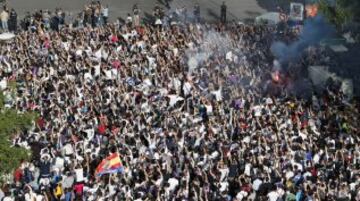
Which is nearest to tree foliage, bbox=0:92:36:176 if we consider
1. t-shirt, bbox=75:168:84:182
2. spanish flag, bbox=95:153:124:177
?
t-shirt, bbox=75:168:84:182

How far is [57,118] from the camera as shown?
27.7 metres

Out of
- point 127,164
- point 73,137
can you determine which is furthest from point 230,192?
point 73,137

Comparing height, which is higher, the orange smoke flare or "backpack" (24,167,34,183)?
the orange smoke flare

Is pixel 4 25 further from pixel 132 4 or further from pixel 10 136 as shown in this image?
pixel 10 136

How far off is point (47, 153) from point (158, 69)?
27.7ft

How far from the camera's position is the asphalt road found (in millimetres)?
45188

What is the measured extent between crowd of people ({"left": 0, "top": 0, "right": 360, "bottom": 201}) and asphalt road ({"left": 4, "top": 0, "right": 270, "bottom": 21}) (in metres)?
6.90

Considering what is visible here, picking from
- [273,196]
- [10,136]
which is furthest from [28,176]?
[273,196]

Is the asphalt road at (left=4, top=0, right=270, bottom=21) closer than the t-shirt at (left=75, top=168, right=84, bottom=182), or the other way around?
the t-shirt at (left=75, top=168, right=84, bottom=182)

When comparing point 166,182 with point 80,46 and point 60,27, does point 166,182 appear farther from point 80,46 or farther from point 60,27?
point 60,27

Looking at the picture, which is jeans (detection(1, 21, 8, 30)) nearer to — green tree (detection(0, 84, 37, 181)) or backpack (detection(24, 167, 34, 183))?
green tree (detection(0, 84, 37, 181))

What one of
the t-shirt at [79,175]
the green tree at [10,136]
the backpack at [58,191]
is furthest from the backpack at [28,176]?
the t-shirt at [79,175]

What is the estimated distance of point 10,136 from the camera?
A: 2425 cm

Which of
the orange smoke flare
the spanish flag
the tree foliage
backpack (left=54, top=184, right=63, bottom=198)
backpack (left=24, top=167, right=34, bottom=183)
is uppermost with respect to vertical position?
the orange smoke flare
